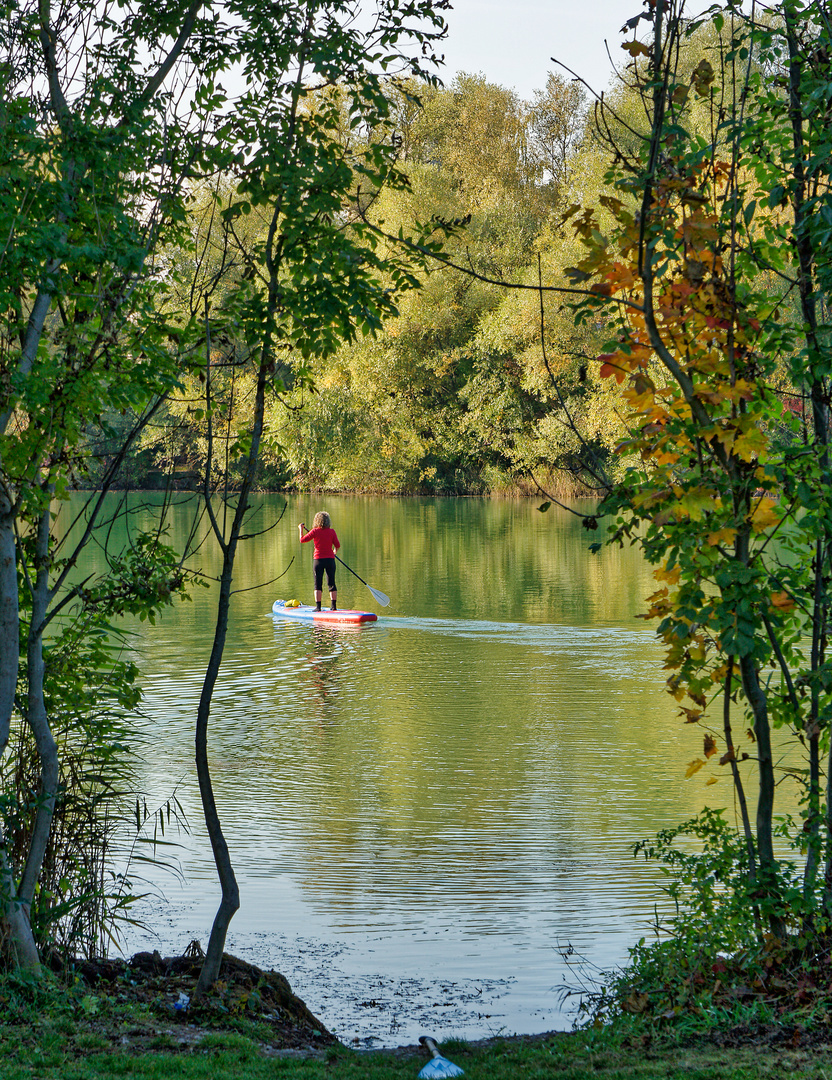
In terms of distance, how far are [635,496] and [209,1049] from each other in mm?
2669

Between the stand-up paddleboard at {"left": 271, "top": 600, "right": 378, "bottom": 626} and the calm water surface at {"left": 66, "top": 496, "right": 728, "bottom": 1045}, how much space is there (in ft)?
1.03

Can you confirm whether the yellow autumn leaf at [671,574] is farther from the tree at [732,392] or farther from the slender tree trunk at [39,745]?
the slender tree trunk at [39,745]

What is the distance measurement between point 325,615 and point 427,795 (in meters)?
9.09

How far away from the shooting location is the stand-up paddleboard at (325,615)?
57.7 ft

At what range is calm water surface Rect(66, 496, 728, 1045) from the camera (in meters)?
5.95

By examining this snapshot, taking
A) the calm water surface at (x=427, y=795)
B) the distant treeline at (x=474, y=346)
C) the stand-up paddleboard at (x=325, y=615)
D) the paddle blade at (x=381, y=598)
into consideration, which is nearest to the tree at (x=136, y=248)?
the calm water surface at (x=427, y=795)

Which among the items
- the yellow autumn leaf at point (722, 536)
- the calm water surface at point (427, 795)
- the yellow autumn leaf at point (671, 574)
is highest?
the yellow autumn leaf at point (722, 536)

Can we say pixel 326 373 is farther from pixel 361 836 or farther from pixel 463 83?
pixel 361 836

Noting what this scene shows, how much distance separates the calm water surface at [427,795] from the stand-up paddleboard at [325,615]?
0.31 meters

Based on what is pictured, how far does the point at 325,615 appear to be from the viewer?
58.9ft

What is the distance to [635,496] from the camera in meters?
4.40

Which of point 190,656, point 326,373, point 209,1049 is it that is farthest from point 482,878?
point 326,373

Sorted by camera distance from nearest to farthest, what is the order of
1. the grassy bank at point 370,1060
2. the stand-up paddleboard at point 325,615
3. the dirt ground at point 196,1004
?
the grassy bank at point 370,1060 → the dirt ground at point 196,1004 → the stand-up paddleboard at point 325,615

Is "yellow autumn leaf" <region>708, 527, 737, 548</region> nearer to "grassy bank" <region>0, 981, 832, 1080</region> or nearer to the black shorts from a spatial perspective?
"grassy bank" <region>0, 981, 832, 1080</region>
